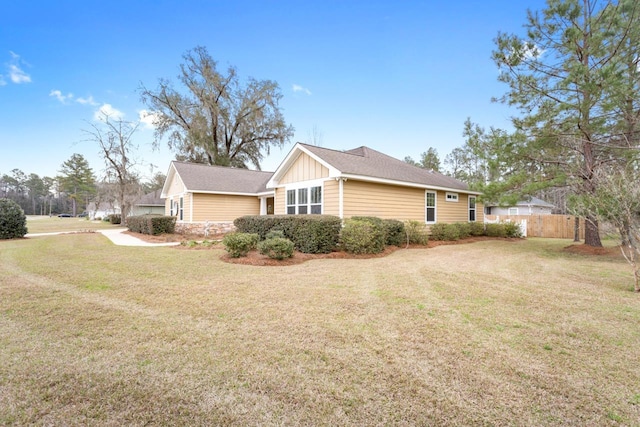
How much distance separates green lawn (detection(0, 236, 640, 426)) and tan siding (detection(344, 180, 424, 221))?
5945mm

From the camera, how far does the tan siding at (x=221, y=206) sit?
697 inches

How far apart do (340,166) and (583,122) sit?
8.59 m

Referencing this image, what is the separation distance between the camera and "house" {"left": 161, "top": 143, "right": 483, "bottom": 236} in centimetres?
1194

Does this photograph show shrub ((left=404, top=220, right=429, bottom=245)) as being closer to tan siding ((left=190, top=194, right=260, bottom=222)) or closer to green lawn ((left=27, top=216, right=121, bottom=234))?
tan siding ((left=190, top=194, right=260, bottom=222))

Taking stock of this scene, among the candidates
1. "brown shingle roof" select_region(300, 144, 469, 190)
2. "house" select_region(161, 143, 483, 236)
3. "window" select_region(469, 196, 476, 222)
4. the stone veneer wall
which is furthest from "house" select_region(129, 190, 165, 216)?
"window" select_region(469, 196, 476, 222)

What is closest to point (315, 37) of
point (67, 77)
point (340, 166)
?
point (340, 166)

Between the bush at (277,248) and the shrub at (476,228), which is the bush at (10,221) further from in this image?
the shrub at (476,228)

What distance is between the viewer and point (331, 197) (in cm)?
1188

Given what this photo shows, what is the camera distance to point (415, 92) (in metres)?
17.6

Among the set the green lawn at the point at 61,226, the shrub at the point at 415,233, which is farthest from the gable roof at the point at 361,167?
the green lawn at the point at 61,226

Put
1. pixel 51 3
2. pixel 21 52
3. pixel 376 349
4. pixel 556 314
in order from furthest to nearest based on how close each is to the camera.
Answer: pixel 21 52, pixel 51 3, pixel 556 314, pixel 376 349

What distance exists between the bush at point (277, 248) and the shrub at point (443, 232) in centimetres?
869

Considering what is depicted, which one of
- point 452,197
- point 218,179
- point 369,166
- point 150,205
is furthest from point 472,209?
point 150,205

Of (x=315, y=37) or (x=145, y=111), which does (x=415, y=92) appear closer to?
(x=315, y=37)
